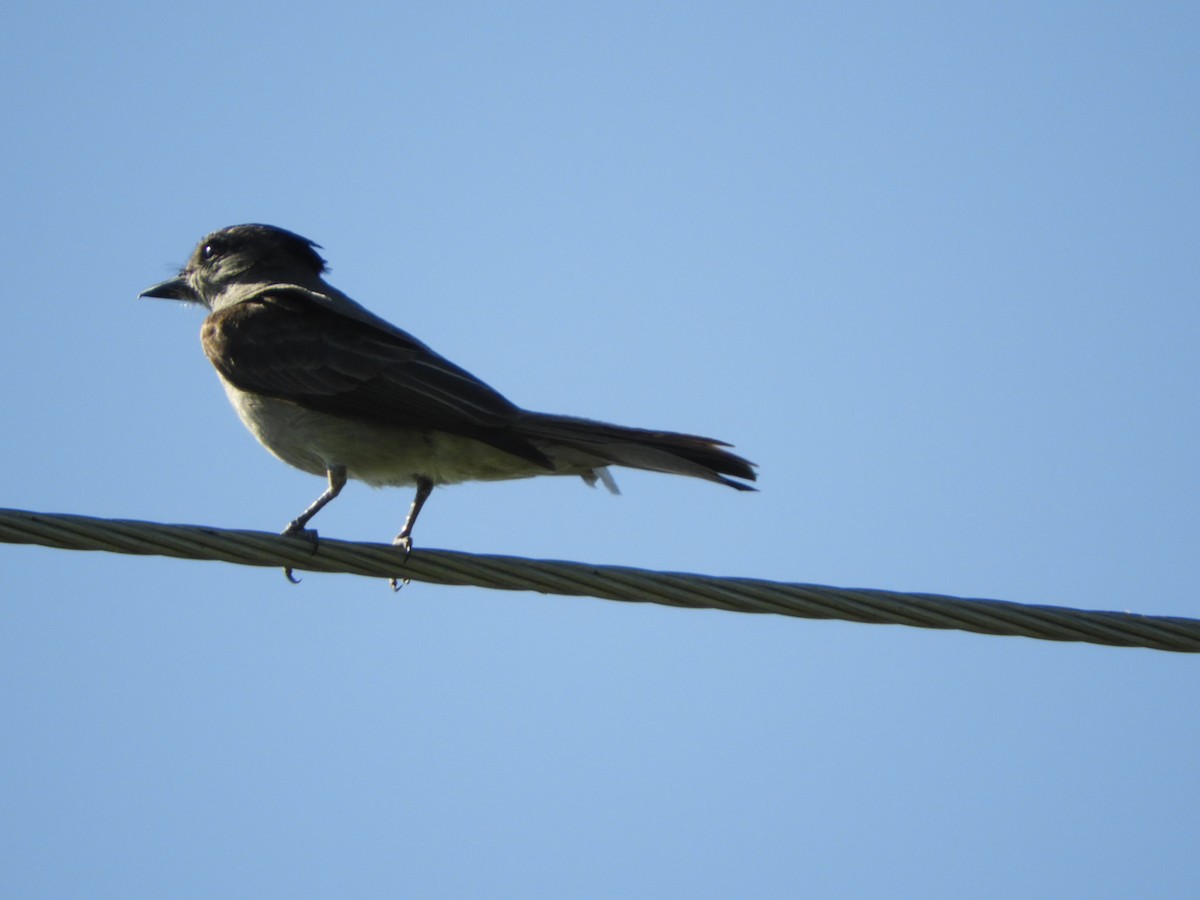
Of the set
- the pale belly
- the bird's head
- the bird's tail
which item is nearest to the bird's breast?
the pale belly

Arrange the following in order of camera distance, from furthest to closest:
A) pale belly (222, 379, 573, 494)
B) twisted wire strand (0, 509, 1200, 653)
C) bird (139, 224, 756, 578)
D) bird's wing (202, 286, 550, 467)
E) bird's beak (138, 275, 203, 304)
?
bird's beak (138, 275, 203, 304)
pale belly (222, 379, 573, 494)
bird's wing (202, 286, 550, 467)
bird (139, 224, 756, 578)
twisted wire strand (0, 509, 1200, 653)

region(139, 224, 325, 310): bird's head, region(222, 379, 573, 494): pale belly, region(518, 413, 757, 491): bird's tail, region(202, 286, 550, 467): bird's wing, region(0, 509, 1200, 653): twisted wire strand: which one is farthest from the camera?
region(139, 224, 325, 310): bird's head

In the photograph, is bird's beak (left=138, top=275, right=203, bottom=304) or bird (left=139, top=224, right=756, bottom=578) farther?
bird's beak (left=138, top=275, right=203, bottom=304)

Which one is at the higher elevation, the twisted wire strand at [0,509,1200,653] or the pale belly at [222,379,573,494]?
the pale belly at [222,379,573,494]

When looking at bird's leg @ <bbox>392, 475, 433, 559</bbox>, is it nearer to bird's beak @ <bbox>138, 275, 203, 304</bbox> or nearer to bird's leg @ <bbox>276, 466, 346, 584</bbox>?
bird's leg @ <bbox>276, 466, 346, 584</bbox>

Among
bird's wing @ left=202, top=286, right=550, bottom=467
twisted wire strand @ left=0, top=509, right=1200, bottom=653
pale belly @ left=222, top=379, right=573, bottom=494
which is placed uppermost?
bird's wing @ left=202, top=286, right=550, bottom=467

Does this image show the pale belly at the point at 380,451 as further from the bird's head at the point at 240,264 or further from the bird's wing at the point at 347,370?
the bird's head at the point at 240,264

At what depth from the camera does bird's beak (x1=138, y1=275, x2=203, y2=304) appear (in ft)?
33.4

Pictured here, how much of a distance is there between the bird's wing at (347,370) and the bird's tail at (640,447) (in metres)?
0.12

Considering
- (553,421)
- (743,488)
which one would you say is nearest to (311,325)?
(553,421)

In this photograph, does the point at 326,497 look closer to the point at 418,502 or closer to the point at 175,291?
the point at 418,502

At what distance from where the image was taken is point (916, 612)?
437 centimetres

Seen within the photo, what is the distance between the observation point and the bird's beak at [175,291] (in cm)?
1019

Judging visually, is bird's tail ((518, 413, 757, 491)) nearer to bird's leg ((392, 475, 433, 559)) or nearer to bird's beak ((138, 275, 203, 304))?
bird's leg ((392, 475, 433, 559))
